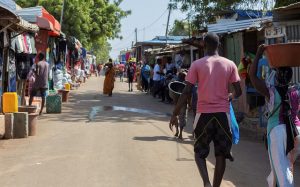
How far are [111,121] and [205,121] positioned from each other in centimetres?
818

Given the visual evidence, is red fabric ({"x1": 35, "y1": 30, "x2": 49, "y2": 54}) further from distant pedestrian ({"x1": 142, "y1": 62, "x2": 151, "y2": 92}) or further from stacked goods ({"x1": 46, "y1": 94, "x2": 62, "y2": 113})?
distant pedestrian ({"x1": 142, "y1": 62, "x2": 151, "y2": 92})

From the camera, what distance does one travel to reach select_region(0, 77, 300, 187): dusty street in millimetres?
6797

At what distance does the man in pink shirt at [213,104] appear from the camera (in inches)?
220

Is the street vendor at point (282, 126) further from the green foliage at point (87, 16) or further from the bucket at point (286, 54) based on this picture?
the green foliage at point (87, 16)

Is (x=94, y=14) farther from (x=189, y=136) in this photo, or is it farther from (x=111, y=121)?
(x=189, y=136)

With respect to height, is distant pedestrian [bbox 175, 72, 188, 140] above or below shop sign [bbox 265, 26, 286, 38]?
below

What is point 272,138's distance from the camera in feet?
16.1

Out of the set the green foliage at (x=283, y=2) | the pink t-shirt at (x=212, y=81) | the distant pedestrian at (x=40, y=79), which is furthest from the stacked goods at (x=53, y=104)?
the pink t-shirt at (x=212, y=81)

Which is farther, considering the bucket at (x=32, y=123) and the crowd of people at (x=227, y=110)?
the bucket at (x=32, y=123)

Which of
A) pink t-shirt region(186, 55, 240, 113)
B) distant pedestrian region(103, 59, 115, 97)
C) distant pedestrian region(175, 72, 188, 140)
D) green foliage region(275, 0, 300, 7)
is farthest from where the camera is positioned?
distant pedestrian region(103, 59, 115, 97)

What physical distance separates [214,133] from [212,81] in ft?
2.02

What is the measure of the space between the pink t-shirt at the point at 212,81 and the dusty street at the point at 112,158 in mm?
1441

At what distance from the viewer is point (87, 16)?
34.6 meters

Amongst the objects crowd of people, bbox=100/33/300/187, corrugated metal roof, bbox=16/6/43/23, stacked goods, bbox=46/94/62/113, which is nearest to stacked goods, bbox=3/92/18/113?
stacked goods, bbox=46/94/62/113
